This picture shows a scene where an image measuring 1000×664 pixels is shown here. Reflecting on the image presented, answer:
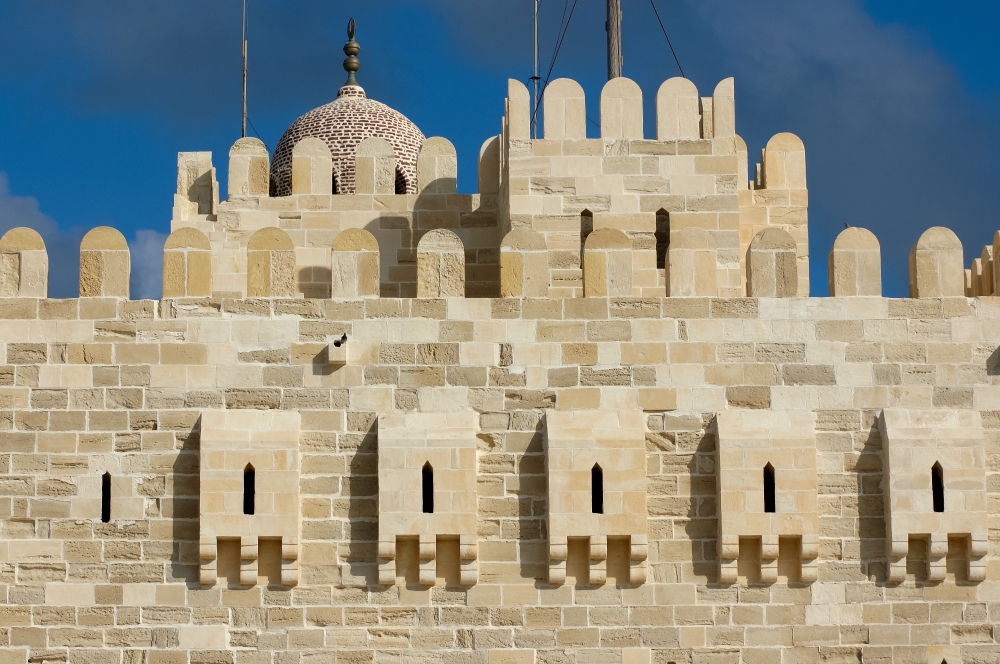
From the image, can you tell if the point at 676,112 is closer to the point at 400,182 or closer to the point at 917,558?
the point at 917,558

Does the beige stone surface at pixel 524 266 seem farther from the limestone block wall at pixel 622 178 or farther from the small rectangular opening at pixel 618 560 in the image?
the small rectangular opening at pixel 618 560

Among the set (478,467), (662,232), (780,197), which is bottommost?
(478,467)

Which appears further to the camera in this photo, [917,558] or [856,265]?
[856,265]

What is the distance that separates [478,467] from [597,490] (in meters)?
1.11

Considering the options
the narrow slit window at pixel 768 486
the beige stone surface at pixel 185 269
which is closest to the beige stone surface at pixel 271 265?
the beige stone surface at pixel 185 269

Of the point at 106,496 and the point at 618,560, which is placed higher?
the point at 106,496

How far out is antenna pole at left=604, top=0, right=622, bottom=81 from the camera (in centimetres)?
2345

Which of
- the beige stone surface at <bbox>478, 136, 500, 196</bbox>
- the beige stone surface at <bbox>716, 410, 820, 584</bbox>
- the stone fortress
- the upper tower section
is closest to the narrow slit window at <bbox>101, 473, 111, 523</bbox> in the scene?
the stone fortress

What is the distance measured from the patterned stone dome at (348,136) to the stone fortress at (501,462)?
6923 mm

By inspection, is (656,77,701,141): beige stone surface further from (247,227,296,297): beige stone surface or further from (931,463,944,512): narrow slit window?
(931,463,944,512): narrow slit window

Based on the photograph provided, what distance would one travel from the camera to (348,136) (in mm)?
24234

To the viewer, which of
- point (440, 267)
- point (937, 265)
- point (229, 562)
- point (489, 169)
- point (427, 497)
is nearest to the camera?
point (229, 562)

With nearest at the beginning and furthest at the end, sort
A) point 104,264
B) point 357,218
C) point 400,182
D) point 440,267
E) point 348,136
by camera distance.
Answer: point 104,264
point 440,267
point 357,218
point 400,182
point 348,136

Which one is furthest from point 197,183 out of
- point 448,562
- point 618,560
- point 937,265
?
point 937,265
